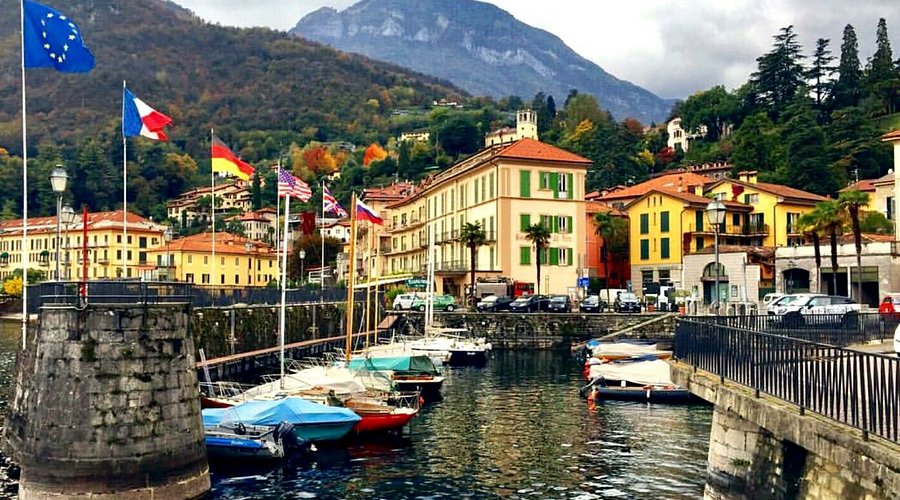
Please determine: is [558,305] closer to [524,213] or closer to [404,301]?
[524,213]

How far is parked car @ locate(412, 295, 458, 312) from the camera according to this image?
75.0 metres

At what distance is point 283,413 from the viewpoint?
93.2ft

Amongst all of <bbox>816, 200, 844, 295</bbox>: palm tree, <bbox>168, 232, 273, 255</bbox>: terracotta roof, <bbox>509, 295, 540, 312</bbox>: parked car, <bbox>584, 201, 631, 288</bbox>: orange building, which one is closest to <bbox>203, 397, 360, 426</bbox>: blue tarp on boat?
<bbox>816, 200, 844, 295</bbox>: palm tree

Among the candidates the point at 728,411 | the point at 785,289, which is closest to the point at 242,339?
the point at 728,411

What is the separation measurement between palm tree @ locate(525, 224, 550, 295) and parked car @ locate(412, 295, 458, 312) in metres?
8.39

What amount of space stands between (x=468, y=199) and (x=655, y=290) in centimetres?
2093

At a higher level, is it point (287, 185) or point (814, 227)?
point (287, 185)

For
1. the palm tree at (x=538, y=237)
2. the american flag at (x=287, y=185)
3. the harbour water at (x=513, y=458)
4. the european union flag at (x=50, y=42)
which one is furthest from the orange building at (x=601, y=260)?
the european union flag at (x=50, y=42)

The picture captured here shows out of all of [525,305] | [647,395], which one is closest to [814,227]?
[525,305]

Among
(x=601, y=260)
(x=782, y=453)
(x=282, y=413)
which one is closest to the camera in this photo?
(x=782, y=453)

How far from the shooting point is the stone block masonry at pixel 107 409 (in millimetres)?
19125

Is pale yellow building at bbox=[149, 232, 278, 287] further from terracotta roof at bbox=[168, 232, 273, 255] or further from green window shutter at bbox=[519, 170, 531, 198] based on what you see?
green window shutter at bbox=[519, 170, 531, 198]

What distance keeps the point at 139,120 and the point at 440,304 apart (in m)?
45.8

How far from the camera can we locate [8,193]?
17612 centimetres
